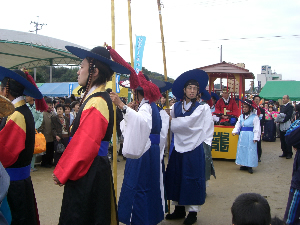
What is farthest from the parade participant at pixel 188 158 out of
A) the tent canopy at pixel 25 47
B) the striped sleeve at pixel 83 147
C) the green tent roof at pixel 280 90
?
the green tent roof at pixel 280 90

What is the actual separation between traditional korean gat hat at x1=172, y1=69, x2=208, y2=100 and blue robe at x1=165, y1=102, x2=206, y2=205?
40cm

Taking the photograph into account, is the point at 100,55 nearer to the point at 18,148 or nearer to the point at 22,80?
the point at 22,80

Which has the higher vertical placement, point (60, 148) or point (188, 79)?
point (188, 79)

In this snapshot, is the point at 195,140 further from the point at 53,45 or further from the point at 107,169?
the point at 53,45

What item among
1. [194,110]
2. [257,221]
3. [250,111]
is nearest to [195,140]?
[194,110]

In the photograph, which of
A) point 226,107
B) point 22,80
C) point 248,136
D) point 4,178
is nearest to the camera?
point 4,178

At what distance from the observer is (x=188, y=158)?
3.95 m

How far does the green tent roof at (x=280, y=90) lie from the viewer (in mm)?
15280

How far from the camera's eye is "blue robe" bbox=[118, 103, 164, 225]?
325cm

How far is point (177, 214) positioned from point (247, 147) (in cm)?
357

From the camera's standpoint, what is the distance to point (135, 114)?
291 cm

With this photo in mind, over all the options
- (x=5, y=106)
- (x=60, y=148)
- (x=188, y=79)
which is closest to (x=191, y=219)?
(x=188, y=79)

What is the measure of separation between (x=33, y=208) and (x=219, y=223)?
2.53 metres

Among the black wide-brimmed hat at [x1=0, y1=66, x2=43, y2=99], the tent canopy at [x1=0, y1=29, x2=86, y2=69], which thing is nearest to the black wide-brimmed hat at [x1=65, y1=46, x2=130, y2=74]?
the black wide-brimmed hat at [x1=0, y1=66, x2=43, y2=99]
